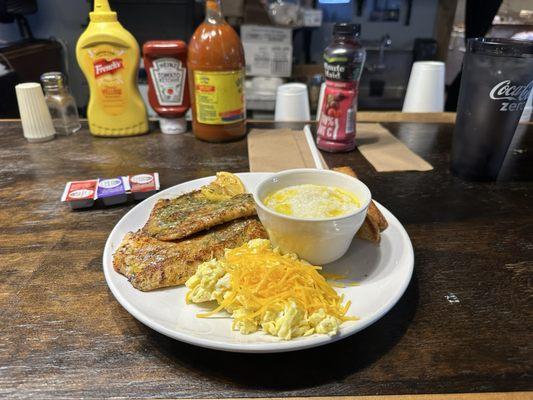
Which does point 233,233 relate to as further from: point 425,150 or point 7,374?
point 425,150

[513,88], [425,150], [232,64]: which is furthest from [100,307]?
[425,150]

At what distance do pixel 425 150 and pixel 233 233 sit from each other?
99cm

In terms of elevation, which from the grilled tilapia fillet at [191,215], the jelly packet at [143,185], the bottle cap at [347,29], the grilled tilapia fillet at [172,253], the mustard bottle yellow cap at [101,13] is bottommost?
the jelly packet at [143,185]

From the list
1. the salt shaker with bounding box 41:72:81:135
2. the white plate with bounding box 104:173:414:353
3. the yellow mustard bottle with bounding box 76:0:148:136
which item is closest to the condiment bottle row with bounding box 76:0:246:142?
the yellow mustard bottle with bounding box 76:0:148:136

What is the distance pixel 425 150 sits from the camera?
5.03ft

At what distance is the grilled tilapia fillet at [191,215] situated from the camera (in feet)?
2.79

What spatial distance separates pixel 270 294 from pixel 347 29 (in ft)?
3.35

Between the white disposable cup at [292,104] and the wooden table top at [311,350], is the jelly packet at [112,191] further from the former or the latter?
the white disposable cup at [292,104]

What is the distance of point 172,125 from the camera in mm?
1688

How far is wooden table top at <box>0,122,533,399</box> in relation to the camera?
1.93 feet

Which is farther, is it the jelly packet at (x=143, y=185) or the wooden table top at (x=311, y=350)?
the jelly packet at (x=143, y=185)

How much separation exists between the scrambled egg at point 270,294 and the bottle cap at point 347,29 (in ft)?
2.99

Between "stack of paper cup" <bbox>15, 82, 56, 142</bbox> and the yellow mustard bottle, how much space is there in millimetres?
157

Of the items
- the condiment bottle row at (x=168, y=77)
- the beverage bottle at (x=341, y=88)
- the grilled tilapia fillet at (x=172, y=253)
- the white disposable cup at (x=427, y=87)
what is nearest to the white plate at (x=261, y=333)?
the grilled tilapia fillet at (x=172, y=253)
